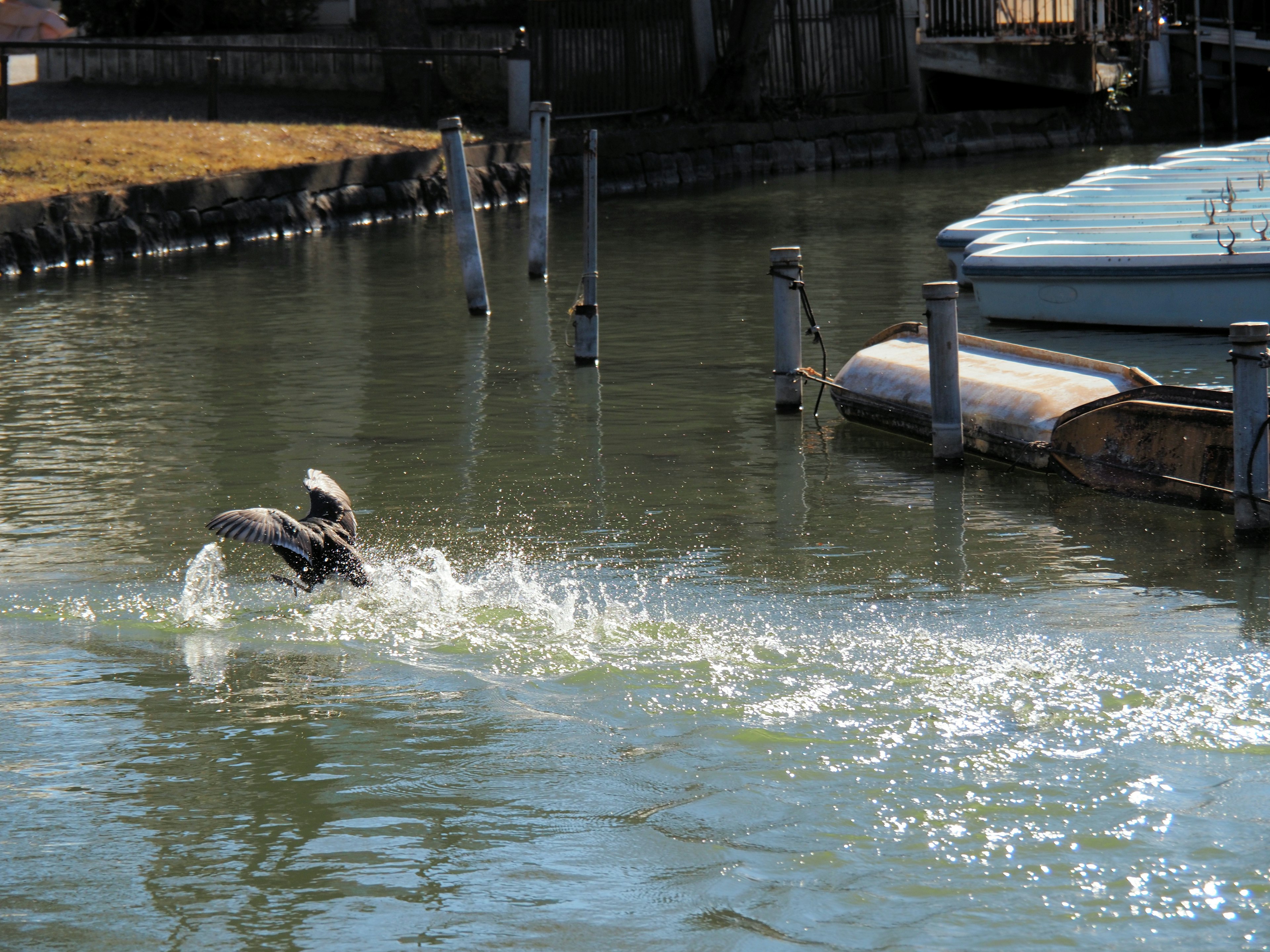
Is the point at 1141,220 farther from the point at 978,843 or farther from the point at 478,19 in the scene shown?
the point at 478,19

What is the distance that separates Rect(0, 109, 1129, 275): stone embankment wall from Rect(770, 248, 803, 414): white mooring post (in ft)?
34.2

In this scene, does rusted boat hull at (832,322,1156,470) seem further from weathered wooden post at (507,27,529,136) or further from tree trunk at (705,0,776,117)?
tree trunk at (705,0,776,117)

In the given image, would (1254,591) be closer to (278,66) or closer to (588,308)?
(588,308)

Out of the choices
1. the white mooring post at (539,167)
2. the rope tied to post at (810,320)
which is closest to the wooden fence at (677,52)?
the white mooring post at (539,167)

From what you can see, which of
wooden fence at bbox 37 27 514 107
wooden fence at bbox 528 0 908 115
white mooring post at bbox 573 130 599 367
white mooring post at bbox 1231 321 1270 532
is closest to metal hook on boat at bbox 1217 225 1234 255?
white mooring post at bbox 573 130 599 367

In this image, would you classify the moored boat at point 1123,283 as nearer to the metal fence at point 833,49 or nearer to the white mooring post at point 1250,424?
the white mooring post at point 1250,424

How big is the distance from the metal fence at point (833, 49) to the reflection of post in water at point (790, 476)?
20.5 m

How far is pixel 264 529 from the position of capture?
18.2ft

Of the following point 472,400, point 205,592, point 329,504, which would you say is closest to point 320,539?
point 329,504

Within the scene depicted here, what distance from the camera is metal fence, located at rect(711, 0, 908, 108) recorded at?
2977 cm

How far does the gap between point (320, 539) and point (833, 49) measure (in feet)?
86.5

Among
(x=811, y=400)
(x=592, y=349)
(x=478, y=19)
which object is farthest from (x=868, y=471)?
(x=478, y=19)

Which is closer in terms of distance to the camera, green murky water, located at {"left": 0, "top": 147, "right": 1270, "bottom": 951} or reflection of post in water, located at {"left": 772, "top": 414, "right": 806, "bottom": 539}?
green murky water, located at {"left": 0, "top": 147, "right": 1270, "bottom": 951}

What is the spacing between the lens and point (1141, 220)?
1360 cm
